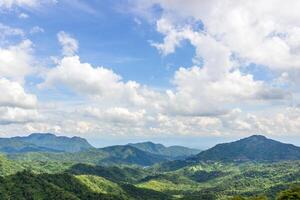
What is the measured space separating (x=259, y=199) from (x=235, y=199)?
10.8m

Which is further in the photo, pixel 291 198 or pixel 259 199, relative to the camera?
pixel 259 199

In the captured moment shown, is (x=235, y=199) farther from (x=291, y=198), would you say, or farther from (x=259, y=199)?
(x=291, y=198)

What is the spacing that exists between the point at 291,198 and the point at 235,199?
26.9 m

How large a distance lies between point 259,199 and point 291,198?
20.1 meters

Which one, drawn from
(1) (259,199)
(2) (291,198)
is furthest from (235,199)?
(2) (291,198)

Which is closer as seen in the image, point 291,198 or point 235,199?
point 291,198

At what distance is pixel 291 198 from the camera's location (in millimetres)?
167625

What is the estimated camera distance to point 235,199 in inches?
7318

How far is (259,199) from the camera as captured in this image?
608 ft
